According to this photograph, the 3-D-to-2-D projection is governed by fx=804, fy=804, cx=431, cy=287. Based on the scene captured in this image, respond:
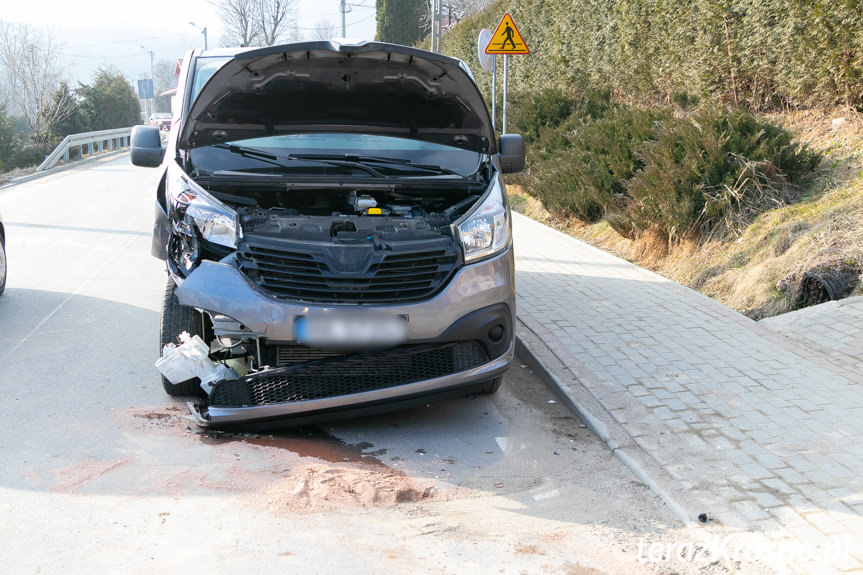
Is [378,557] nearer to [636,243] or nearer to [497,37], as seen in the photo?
[636,243]

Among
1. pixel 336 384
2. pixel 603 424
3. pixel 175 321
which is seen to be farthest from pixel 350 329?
pixel 603 424

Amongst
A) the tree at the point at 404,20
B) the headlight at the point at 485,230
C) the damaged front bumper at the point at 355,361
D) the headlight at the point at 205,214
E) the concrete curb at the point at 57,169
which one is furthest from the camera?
the tree at the point at 404,20

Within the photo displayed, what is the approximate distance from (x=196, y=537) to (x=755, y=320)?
5474 mm

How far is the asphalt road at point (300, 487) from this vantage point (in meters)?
3.37

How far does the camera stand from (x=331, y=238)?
14.9 ft

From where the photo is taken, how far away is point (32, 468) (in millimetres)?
4074

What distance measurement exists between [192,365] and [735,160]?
21.6 ft

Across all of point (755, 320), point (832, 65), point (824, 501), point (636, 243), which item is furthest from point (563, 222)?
point (824, 501)

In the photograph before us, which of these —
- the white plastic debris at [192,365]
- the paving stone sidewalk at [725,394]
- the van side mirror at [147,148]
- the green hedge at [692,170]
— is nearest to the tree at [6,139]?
the green hedge at [692,170]

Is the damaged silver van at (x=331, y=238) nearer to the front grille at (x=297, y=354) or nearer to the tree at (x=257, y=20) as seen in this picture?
the front grille at (x=297, y=354)

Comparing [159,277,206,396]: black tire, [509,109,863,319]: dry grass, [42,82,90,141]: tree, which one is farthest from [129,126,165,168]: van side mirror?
[42,82,90,141]: tree

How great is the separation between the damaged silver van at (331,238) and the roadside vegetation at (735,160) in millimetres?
3595

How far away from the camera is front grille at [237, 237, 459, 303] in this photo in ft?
14.5

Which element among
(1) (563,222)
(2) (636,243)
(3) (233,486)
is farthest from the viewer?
(1) (563,222)
